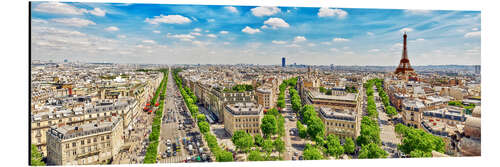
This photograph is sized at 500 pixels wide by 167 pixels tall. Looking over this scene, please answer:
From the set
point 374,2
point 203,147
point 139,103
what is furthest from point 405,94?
point 139,103

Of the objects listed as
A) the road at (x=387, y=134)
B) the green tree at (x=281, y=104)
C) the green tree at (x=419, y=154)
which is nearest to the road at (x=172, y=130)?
the green tree at (x=281, y=104)

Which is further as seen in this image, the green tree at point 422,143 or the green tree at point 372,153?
the green tree at point 422,143

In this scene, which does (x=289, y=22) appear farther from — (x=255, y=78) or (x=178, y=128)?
(x=178, y=128)

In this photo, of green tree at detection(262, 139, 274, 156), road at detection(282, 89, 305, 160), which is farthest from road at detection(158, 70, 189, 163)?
road at detection(282, 89, 305, 160)

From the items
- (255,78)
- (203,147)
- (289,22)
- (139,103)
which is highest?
(289,22)

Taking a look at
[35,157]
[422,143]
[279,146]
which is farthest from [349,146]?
[35,157]

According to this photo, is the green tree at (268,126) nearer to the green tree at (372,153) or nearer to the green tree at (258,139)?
the green tree at (258,139)

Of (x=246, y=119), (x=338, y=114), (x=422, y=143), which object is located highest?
(x=338, y=114)

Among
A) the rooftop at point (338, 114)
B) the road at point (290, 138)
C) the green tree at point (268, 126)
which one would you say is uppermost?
the rooftop at point (338, 114)

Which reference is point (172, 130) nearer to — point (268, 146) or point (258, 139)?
point (258, 139)

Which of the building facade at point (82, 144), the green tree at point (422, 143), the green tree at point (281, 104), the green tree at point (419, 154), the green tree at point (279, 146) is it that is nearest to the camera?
the building facade at point (82, 144)

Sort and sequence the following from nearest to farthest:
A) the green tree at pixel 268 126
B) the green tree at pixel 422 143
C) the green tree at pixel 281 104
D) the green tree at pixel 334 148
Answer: the green tree at pixel 422 143
the green tree at pixel 334 148
the green tree at pixel 268 126
the green tree at pixel 281 104
